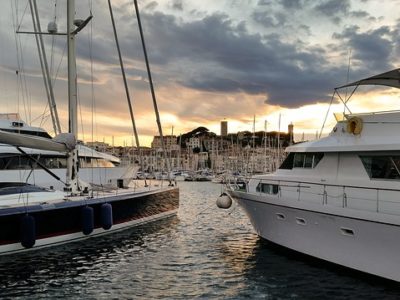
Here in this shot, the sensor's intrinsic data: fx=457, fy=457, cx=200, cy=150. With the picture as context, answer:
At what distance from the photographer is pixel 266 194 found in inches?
633

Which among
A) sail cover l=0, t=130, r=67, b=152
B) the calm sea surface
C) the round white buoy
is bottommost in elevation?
the calm sea surface

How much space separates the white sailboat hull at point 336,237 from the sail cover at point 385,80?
461 cm

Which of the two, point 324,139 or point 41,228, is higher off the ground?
point 324,139

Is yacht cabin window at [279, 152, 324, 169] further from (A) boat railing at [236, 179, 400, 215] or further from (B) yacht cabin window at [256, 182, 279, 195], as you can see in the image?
(B) yacht cabin window at [256, 182, 279, 195]

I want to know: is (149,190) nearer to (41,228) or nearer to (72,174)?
(72,174)

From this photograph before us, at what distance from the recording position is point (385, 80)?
47.2 feet

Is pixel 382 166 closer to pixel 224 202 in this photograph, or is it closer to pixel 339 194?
pixel 339 194

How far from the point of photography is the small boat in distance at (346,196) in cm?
1159

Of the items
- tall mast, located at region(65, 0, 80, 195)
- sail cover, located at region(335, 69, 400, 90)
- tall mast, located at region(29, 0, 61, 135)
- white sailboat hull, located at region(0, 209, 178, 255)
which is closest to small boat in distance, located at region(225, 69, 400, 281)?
sail cover, located at region(335, 69, 400, 90)

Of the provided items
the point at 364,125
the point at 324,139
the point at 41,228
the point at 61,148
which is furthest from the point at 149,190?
the point at 364,125

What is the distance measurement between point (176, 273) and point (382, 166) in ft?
21.7

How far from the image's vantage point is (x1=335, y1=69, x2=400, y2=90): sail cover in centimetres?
1399

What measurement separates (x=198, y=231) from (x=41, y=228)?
802 cm

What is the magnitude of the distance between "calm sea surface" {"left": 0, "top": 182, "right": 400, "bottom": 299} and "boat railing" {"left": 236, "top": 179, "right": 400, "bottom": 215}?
6.17ft
